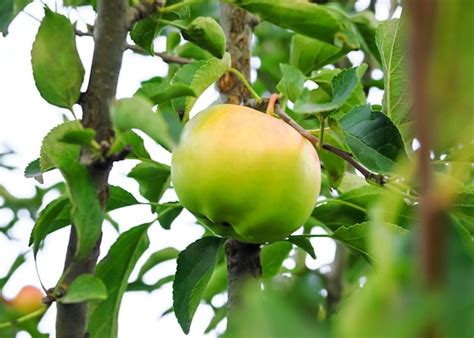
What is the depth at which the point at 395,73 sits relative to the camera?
921mm

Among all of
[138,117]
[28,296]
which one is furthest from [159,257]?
[138,117]

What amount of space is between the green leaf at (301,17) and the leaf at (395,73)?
7 cm

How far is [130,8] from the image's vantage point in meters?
0.71

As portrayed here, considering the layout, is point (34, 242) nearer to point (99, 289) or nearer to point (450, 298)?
point (99, 289)

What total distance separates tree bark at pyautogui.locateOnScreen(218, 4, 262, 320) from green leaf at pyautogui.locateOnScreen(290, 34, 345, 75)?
88 millimetres

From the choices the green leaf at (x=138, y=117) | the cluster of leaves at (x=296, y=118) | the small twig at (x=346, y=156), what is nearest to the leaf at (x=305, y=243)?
the cluster of leaves at (x=296, y=118)

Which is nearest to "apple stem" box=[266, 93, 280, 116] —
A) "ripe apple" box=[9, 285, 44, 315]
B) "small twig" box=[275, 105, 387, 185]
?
"small twig" box=[275, 105, 387, 185]

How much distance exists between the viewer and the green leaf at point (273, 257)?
1.29 metres

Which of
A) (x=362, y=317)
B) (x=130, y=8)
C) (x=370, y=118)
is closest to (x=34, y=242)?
(x=130, y=8)

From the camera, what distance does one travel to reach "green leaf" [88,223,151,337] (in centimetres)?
95

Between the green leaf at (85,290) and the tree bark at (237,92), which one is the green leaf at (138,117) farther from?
the tree bark at (237,92)

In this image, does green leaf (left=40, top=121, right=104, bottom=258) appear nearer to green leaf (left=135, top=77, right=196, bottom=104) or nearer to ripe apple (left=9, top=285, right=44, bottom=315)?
green leaf (left=135, top=77, right=196, bottom=104)

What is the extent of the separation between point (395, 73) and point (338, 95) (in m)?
0.17

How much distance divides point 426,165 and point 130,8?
0.50 metres
